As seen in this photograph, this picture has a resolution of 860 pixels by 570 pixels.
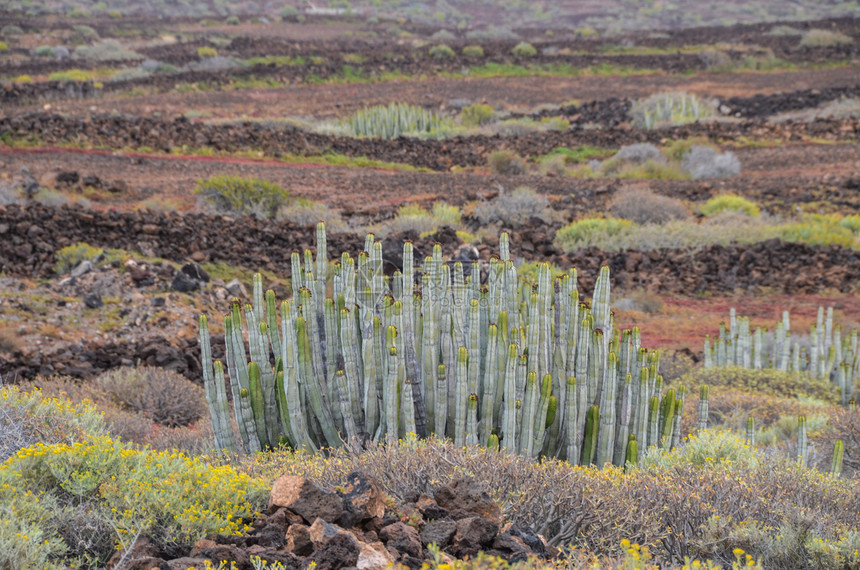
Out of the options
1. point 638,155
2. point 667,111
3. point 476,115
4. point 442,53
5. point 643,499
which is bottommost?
point 638,155

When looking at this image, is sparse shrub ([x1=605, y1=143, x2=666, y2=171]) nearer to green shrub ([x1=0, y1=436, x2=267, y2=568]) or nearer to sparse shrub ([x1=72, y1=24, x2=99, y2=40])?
green shrub ([x1=0, y1=436, x2=267, y2=568])

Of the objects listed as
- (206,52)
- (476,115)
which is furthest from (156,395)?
(206,52)

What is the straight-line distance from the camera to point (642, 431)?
19.6ft

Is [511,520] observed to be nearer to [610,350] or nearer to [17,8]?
[610,350]

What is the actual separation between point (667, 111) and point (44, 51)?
37.4 metres

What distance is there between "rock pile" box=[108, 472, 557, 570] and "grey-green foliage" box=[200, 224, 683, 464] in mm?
1581

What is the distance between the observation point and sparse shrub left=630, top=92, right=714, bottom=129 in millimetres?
30781

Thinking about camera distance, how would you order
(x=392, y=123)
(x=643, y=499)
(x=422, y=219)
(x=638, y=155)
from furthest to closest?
(x=392, y=123) < (x=638, y=155) < (x=422, y=219) < (x=643, y=499)

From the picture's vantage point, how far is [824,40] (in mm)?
49281

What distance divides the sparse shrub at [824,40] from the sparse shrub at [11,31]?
5201 centimetres

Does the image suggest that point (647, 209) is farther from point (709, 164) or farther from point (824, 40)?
point (824, 40)

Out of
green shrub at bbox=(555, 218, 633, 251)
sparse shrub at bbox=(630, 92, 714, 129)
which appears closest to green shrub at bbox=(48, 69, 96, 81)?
sparse shrub at bbox=(630, 92, 714, 129)

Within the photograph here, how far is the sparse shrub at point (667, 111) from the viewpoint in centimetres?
3078

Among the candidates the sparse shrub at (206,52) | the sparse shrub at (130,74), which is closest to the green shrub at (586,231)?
the sparse shrub at (130,74)
